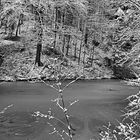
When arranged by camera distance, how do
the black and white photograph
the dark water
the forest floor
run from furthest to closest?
the forest floor, the dark water, the black and white photograph

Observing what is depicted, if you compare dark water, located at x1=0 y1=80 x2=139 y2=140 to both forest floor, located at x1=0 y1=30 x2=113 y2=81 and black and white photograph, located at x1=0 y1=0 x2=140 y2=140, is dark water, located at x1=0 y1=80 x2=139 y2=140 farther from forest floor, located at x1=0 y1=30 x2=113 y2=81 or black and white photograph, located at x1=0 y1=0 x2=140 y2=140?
forest floor, located at x1=0 y1=30 x2=113 y2=81

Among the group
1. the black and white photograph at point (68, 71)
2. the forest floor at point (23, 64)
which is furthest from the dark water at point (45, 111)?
the forest floor at point (23, 64)

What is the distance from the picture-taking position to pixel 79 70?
2242 centimetres

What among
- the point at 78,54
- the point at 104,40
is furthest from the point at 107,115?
the point at 104,40

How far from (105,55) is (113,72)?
3.14 m

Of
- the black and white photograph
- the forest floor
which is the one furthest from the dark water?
the forest floor

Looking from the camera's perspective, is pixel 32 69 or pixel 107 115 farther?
pixel 32 69

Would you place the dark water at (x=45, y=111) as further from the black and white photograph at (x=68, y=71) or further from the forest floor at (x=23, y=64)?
the forest floor at (x=23, y=64)

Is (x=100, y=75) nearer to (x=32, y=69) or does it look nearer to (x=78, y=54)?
(x=78, y=54)

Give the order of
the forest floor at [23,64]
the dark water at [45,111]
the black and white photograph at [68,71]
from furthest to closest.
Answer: the forest floor at [23,64] < the dark water at [45,111] < the black and white photograph at [68,71]

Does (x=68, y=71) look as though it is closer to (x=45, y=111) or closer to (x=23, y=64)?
(x=23, y=64)

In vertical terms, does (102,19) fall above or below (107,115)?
above

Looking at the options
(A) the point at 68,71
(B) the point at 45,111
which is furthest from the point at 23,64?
(B) the point at 45,111

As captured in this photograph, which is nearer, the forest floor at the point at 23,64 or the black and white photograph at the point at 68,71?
the black and white photograph at the point at 68,71
